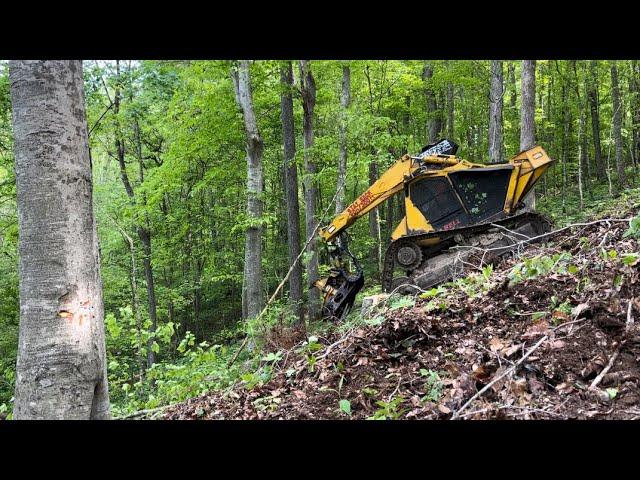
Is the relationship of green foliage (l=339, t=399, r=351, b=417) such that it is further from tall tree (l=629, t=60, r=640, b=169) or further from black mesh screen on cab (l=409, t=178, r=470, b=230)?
tall tree (l=629, t=60, r=640, b=169)

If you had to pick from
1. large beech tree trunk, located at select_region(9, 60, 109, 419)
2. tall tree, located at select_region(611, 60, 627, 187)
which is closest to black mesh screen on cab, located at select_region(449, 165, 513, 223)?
tall tree, located at select_region(611, 60, 627, 187)

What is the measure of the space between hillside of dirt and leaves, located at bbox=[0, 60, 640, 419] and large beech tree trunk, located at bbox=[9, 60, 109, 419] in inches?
11.4

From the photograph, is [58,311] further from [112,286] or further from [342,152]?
[112,286]

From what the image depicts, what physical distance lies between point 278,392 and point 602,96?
24.1 metres

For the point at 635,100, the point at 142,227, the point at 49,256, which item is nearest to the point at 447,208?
the point at 49,256

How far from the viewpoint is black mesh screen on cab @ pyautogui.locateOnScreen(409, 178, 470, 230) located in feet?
34.2

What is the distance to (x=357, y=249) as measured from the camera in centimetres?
2188

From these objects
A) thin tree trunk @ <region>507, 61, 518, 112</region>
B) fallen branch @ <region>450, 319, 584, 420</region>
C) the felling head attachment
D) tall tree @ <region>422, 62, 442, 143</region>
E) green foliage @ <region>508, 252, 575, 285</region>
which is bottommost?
the felling head attachment

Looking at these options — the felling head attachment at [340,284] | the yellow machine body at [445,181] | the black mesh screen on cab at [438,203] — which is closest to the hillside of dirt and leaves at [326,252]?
the felling head attachment at [340,284]

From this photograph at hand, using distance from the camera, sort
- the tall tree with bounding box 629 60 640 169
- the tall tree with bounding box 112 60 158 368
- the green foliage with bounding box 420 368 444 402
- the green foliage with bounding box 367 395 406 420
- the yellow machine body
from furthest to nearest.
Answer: the tall tree with bounding box 112 60 158 368 < the tall tree with bounding box 629 60 640 169 < the yellow machine body < the green foliage with bounding box 420 368 444 402 < the green foliage with bounding box 367 395 406 420

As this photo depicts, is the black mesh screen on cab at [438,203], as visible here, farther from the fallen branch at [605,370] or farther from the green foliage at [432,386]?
the fallen branch at [605,370]

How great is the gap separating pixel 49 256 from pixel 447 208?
912cm
